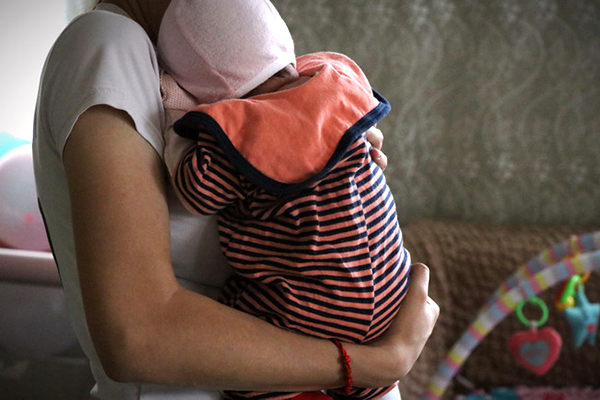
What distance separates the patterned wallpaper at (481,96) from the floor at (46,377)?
43.1 inches

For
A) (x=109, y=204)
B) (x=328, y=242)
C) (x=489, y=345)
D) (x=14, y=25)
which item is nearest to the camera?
(x=109, y=204)

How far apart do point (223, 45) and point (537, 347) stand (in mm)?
758

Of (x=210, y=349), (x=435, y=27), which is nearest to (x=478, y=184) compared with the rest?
(x=435, y=27)

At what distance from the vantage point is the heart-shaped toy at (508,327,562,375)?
1095 millimetres

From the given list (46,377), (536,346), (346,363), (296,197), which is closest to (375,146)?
(296,197)

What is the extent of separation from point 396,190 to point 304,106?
134cm

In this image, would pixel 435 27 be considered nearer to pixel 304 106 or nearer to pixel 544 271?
pixel 544 271

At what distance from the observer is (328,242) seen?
78 cm

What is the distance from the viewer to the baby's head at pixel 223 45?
79 cm

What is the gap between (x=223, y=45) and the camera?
0.78m

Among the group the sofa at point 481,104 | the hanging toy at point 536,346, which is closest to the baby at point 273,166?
the hanging toy at point 536,346

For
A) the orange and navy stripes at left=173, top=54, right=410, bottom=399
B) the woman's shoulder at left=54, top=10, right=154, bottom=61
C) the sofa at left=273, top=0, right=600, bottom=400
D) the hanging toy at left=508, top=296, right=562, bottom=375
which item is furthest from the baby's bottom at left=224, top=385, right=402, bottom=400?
the sofa at left=273, top=0, right=600, bottom=400

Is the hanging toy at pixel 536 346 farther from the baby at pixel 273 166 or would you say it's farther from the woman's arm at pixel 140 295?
the woman's arm at pixel 140 295

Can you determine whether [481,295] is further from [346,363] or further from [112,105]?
[112,105]
